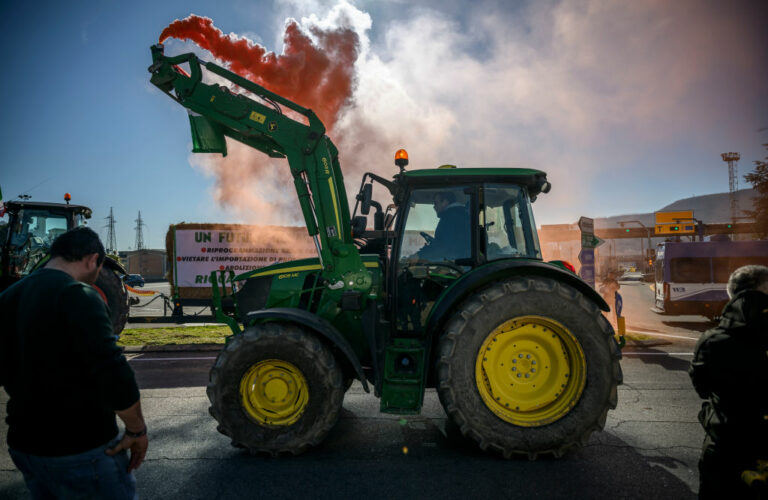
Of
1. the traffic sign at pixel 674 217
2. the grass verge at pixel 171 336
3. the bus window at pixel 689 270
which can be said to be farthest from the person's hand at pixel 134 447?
the traffic sign at pixel 674 217

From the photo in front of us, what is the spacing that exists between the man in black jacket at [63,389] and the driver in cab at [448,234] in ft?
9.19

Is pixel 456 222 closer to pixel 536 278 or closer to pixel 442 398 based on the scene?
pixel 536 278

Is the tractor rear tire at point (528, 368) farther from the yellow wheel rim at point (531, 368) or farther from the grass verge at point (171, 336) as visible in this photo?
the grass verge at point (171, 336)

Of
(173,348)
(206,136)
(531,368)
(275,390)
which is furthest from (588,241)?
(173,348)

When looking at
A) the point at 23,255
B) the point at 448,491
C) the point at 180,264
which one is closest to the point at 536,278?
the point at 448,491

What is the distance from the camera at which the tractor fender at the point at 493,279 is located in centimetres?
347

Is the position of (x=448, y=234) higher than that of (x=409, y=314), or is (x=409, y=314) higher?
(x=448, y=234)

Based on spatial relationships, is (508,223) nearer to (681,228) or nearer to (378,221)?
(378,221)

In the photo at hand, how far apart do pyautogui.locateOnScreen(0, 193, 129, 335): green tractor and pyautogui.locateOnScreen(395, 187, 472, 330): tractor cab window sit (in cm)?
684

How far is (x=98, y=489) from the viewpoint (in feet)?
5.63

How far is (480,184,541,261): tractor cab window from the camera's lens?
4.03 metres

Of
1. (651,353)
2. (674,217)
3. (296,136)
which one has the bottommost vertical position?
(651,353)

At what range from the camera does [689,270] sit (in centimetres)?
1346

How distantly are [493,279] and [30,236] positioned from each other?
1048cm
